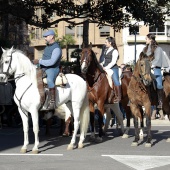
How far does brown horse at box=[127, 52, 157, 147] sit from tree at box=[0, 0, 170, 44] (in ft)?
29.1

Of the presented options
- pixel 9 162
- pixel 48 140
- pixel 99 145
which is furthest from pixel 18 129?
pixel 9 162

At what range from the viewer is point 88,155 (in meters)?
14.6

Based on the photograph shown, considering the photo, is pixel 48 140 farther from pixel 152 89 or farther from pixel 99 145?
pixel 152 89

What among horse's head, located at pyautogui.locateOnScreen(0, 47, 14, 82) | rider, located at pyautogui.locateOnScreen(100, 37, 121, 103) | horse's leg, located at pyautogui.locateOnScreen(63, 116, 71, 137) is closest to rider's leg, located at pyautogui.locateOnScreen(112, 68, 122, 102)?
rider, located at pyautogui.locateOnScreen(100, 37, 121, 103)

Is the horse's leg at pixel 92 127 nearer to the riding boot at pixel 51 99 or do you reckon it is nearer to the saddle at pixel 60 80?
the saddle at pixel 60 80

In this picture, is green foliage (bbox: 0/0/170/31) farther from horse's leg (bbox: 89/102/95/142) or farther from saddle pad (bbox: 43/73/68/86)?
saddle pad (bbox: 43/73/68/86)

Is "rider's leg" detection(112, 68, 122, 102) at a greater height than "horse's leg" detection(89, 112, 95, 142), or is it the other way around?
"rider's leg" detection(112, 68, 122, 102)

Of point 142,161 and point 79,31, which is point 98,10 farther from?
point 79,31

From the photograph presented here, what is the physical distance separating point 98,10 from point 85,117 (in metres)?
10.7

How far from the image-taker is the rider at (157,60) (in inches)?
667

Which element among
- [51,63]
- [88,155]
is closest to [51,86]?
[51,63]

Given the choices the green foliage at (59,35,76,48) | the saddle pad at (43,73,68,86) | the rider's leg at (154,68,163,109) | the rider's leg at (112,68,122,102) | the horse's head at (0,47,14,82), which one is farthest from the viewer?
the green foliage at (59,35,76,48)

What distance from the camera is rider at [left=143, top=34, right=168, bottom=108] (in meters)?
16.9

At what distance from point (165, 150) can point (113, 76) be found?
3.09 m
